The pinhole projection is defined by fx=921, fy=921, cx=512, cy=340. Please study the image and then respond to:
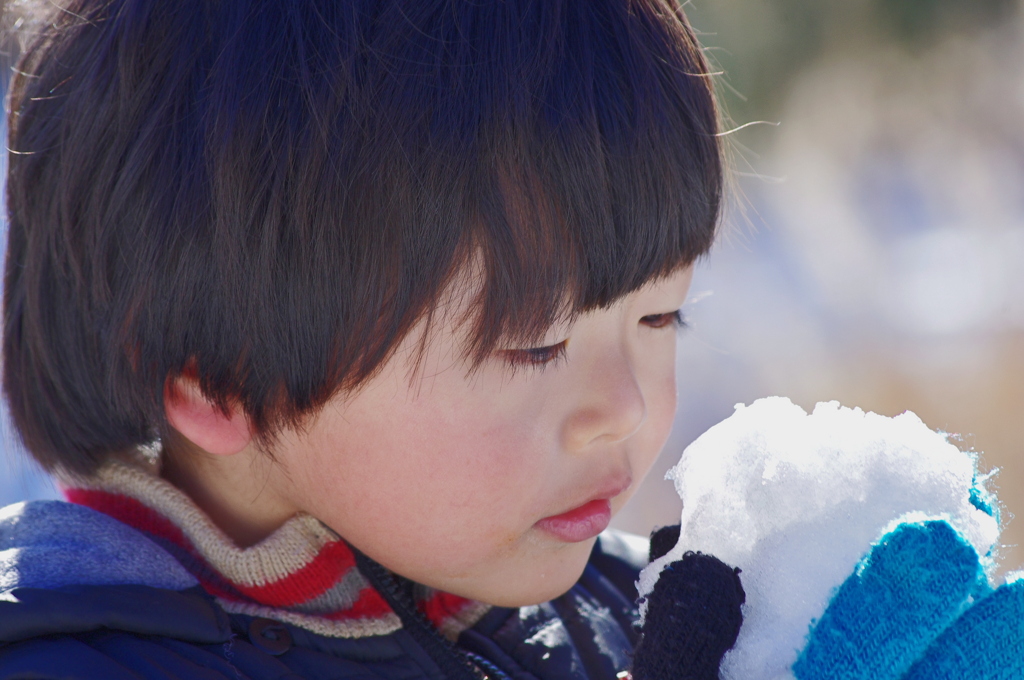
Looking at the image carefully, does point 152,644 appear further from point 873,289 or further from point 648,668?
point 873,289

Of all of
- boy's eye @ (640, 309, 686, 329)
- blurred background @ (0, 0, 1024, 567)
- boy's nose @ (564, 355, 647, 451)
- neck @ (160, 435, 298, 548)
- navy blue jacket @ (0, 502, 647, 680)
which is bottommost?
navy blue jacket @ (0, 502, 647, 680)

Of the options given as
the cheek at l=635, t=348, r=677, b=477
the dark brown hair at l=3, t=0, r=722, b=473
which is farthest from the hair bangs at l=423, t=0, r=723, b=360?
the cheek at l=635, t=348, r=677, b=477

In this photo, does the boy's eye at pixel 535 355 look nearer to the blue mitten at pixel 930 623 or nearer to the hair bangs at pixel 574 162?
the hair bangs at pixel 574 162

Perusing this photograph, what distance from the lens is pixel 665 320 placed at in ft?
2.82

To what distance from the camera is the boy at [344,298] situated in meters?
0.70

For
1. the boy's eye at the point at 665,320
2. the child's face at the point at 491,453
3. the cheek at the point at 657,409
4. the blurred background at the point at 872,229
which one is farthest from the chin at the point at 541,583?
the blurred background at the point at 872,229

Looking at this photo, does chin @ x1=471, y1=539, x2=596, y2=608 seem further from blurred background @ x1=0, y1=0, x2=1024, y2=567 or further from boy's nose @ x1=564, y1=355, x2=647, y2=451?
blurred background @ x1=0, y1=0, x2=1024, y2=567

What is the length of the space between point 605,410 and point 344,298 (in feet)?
0.76

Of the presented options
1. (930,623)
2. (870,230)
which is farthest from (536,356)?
(870,230)

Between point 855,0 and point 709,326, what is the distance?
260cm

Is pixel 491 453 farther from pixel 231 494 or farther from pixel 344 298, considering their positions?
pixel 231 494

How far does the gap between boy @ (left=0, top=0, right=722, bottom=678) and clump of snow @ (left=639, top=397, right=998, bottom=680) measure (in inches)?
3.9

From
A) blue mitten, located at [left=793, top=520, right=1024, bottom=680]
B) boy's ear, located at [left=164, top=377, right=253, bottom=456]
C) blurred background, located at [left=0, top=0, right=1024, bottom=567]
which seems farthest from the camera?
blurred background, located at [left=0, top=0, right=1024, bottom=567]

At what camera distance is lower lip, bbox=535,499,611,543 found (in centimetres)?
80
